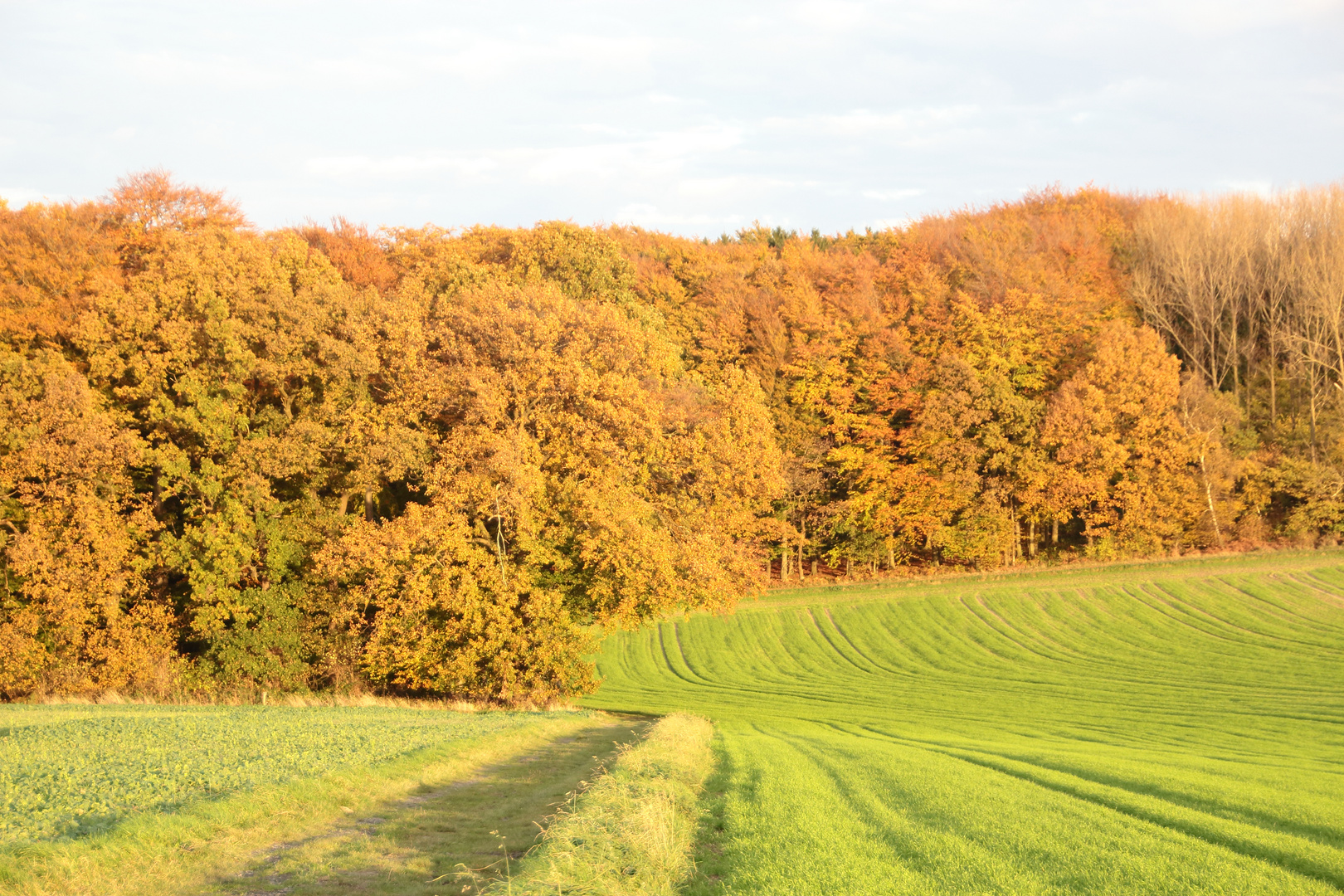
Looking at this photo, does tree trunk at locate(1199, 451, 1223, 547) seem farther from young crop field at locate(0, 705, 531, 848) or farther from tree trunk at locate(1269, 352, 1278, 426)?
young crop field at locate(0, 705, 531, 848)

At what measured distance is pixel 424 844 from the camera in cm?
→ 1059

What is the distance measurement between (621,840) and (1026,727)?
19879mm

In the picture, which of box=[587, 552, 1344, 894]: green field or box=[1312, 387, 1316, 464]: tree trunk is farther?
box=[1312, 387, 1316, 464]: tree trunk

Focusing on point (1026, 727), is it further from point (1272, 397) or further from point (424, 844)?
point (1272, 397)

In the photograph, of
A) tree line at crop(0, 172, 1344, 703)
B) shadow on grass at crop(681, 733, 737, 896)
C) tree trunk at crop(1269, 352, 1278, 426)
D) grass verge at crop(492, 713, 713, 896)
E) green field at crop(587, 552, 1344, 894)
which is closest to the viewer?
grass verge at crop(492, 713, 713, 896)

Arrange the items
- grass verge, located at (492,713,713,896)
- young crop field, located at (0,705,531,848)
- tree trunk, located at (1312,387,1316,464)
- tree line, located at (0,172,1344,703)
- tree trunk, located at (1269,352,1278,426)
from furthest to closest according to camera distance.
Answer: tree trunk, located at (1269,352,1278,426) → tree trunk, located at (1312,387,1316,464) → tree line, located at (0,172,1344,703) → young crop field, located at (0,705,531,848) → grass verge, located at (492,713,713,896)

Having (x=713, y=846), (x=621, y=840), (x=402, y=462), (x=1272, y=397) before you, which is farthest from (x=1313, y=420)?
(x=621, y=840)

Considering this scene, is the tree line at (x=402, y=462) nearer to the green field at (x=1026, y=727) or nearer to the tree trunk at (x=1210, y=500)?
the tree trunk at (x=1210, y=500)

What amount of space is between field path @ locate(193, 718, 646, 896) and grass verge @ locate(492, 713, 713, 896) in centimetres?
71

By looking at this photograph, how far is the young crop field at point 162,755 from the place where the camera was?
1027 cm

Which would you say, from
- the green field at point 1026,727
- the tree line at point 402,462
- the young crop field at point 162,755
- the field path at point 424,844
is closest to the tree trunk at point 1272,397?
the tree line at point 402,462

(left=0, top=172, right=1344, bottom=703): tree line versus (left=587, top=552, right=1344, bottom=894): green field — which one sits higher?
(left=0, top=172, right=1344, bottom=703): tree line

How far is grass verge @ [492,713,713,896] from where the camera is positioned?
7805mm

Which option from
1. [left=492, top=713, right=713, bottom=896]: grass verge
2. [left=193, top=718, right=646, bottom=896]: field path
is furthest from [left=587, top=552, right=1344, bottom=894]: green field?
[left=193, top=718, right=646, bottom=896]: field path
